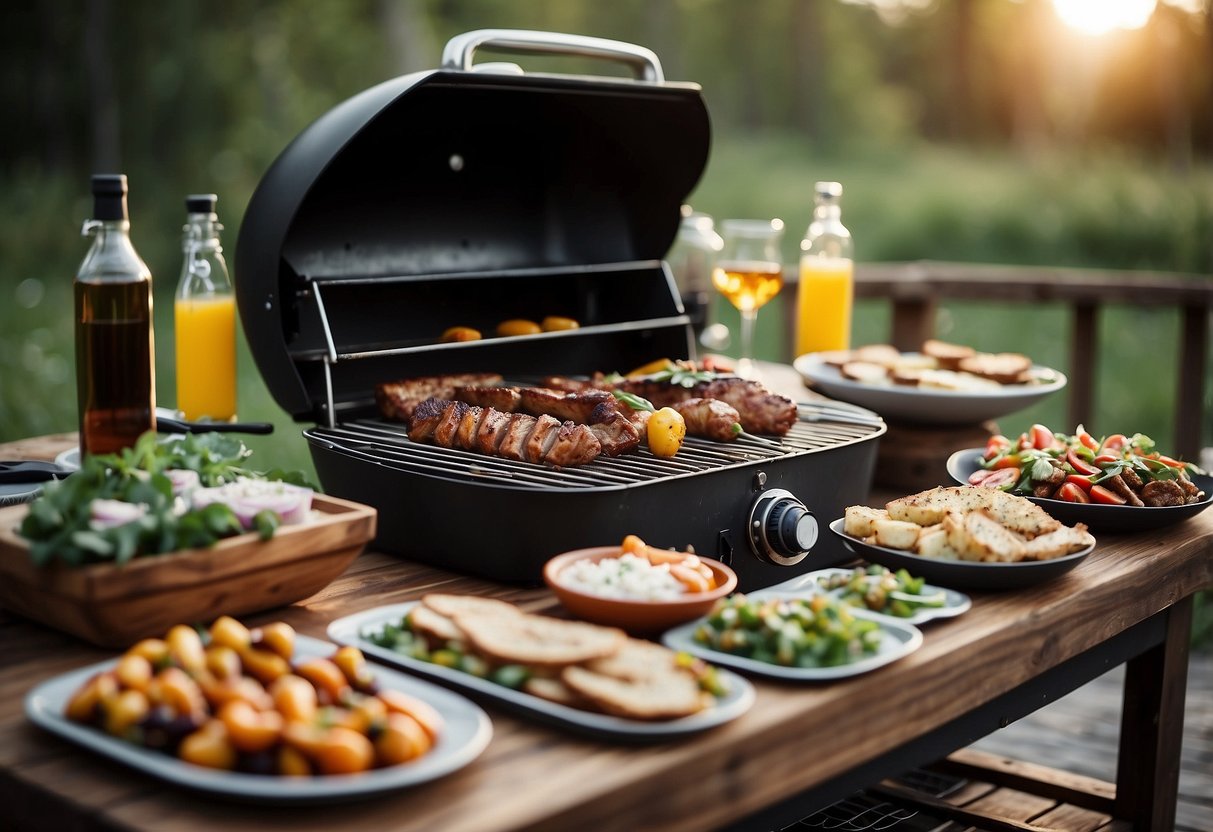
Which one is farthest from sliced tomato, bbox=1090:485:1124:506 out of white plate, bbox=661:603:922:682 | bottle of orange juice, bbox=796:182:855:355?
bottle of orange juice, bbox=796:182:855:355

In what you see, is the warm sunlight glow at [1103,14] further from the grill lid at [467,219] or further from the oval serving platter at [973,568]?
the oval serving platter at [973,568]

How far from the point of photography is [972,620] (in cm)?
194

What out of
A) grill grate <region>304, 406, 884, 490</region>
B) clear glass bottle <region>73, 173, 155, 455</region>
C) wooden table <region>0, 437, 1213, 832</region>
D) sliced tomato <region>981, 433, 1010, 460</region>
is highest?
clear glass bottle <region>73, 173, 155, 455</region>

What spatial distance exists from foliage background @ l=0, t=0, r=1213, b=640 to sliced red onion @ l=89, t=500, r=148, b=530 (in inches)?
222

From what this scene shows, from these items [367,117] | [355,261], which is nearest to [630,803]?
[367,117]

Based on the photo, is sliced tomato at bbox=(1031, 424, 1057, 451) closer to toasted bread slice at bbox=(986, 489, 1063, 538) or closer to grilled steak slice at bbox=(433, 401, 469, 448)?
toasted bread slice at bbox=(986, 489, 1063, 538)

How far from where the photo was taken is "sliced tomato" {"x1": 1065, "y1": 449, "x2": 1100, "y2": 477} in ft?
8.22

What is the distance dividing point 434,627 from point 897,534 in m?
0.84

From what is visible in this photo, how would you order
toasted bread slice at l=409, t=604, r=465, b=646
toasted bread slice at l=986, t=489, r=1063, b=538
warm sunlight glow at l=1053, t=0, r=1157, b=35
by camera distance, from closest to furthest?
toasted bread slice at l=409, t=604, r=465, b=646 < toasted bread slice at l=986, t=489, r=1063, b=538 < warm sunlight glow at l=1053, t=0, r=1157, b=35

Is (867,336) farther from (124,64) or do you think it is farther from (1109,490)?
(1109,490)

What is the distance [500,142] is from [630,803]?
80.0 inches

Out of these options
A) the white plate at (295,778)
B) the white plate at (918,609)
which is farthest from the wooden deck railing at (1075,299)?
the white plate at (295,778)

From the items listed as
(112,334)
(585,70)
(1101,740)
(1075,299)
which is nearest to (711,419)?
(112,334)

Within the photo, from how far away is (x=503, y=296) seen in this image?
3.17 m
